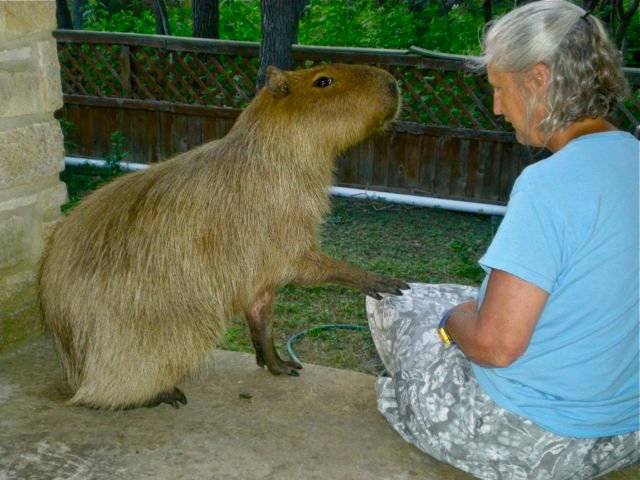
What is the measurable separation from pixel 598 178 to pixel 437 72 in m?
5.57

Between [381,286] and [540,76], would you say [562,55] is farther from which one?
[381,286]

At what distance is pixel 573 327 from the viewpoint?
2.01m

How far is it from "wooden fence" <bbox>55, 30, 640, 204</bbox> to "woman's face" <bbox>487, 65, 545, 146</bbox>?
4.77 meters

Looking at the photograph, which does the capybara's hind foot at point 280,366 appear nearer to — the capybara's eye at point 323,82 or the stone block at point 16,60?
the capybara's eye at point 323,82

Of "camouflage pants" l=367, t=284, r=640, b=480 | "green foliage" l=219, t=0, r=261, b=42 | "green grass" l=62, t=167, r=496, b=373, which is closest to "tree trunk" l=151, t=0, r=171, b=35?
"green foliage" l=219, t=0, r=261, b=42

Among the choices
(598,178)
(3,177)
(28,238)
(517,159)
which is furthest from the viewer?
(517,159)

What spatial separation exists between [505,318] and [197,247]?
1.33 m

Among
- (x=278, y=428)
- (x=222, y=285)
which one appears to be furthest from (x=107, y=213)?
(x=278, y=428)

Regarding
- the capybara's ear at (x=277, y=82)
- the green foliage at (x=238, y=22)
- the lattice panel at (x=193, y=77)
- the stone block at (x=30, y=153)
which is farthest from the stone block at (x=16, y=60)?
the green foliage at (x=238, y=22)

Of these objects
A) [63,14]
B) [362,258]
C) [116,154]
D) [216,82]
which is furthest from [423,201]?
[63,14]

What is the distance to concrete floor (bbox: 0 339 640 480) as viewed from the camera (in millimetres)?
2480

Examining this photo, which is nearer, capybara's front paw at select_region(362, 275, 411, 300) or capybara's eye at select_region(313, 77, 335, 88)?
capybara's front paw at select_region(362, 275, 411, 300)

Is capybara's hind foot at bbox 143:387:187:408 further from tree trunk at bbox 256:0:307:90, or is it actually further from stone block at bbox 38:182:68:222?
tree trunk at bbox 256:0:307:90

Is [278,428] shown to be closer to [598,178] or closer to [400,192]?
[598,178]
